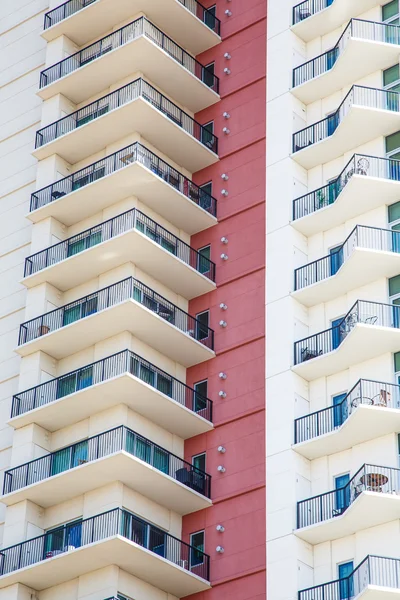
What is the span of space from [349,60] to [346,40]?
1198 millimetres

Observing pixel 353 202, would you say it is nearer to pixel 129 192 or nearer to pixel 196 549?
pixel 129 192

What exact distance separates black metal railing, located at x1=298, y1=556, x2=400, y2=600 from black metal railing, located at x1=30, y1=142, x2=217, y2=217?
59.9 feet

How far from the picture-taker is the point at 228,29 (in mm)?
61000

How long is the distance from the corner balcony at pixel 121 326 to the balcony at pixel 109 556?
750 cm

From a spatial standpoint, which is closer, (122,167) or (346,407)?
(346,407)

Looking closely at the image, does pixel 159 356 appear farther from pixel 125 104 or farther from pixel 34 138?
pixel 34 138

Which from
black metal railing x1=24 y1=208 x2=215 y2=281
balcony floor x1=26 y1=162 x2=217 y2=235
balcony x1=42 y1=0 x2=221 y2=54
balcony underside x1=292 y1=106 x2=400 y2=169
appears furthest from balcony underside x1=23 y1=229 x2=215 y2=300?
balcony x1=42 y1=0 x2=221 y2=54

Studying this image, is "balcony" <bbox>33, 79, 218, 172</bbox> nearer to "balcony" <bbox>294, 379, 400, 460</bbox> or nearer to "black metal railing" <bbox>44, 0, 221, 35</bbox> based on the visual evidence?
"black metal railing" <bbox>44, 0, 221, 35</bbox>

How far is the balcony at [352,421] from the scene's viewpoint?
46.0 meters

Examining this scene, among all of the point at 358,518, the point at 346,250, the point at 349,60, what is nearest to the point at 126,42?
the point at 349,60

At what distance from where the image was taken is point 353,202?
5138 centimetres

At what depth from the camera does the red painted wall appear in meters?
48.8

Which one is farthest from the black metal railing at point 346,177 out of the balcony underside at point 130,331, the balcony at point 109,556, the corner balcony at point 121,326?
the balcony at point 109,556

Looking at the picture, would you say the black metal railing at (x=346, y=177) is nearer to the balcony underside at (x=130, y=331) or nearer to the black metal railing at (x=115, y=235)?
the black metal railing at (x=115, y=235)
